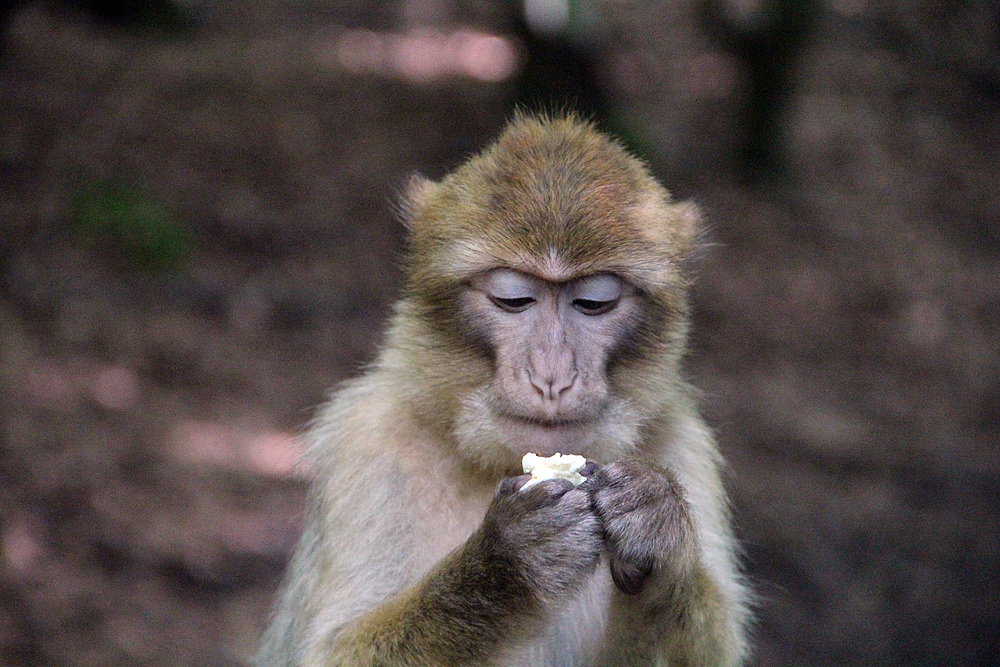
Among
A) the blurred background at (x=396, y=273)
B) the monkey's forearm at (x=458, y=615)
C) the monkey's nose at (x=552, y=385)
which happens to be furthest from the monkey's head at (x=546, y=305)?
the blurred background at (x=396, y=273)

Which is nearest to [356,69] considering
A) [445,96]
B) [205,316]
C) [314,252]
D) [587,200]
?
[445,96]

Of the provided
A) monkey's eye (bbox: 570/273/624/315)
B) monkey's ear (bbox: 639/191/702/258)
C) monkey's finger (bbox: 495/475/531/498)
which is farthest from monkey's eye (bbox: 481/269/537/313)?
monkey's finger (bbox: 495/475/531/498)

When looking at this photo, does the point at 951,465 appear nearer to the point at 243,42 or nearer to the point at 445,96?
the point at 445,96

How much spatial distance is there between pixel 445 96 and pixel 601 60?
198cm

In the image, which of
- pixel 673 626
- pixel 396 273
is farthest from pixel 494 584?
pixel 396 273

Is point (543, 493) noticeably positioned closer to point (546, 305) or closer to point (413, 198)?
point (546, 305)

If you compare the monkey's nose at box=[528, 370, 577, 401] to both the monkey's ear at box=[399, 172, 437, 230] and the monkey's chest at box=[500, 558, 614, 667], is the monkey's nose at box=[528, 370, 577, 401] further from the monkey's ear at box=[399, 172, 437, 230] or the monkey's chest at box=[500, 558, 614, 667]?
the monkey's ear at box=[399, 172, 437, 230]

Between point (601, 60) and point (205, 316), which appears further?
point (601, 60)

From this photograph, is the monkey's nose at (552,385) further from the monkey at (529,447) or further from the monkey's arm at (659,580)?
the monkey's arm at (659,580)

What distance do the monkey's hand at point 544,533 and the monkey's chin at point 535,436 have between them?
0.55 feet

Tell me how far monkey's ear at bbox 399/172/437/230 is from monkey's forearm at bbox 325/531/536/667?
1391 millimetres

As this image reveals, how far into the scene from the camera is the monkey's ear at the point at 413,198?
170 inches

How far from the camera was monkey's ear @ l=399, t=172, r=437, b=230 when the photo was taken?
4.33 metres

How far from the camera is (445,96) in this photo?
12539mm
